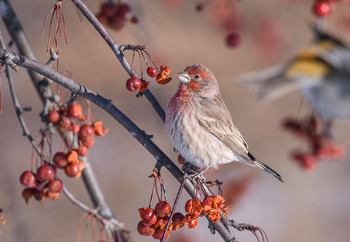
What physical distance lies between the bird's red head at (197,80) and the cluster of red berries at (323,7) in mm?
1085

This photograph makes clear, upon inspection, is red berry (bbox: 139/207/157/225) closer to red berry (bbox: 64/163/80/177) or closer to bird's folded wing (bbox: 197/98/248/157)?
red berry (bbox: 64/163/80/177)

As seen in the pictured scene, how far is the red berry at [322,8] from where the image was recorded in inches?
138

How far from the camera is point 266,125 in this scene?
980 cm

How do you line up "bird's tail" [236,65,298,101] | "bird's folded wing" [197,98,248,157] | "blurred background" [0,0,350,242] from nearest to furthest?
"bird's tail" [236,65,298,101], "bird's folded wing" [197,98,248,157], "blurred background" [0,0,350,242]

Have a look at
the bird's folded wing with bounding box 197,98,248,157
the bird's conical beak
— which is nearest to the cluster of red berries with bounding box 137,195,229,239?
the bird's folded wing with bounding box 197,98,248,157

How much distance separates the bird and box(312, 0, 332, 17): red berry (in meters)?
1.17

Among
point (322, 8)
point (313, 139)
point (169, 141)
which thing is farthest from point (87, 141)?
point (169, 141)

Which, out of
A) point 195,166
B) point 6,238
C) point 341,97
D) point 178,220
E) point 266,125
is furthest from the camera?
point 266,125

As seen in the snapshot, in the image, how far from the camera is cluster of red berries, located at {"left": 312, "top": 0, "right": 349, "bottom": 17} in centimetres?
351

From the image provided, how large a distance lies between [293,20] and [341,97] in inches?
331

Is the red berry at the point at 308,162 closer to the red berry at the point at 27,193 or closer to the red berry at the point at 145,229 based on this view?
the red berry at the point at 145,229

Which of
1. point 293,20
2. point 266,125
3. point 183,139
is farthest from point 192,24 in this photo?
point 183,139

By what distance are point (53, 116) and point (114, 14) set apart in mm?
1043

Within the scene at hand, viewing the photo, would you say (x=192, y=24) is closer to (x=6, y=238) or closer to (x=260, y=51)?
(x=260, y=51)
